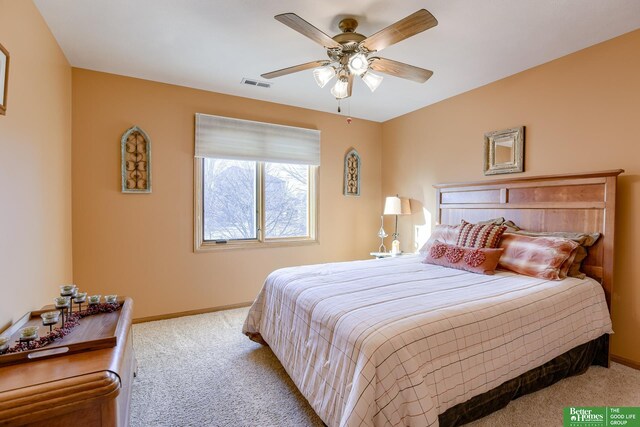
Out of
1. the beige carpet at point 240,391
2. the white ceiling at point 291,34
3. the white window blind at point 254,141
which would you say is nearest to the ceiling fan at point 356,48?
the white ceiling at point 291,34

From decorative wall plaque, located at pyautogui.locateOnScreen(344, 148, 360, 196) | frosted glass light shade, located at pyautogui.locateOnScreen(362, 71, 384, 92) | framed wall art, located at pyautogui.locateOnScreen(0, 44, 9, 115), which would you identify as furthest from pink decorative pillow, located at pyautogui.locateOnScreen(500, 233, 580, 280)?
framed wall art, located at pyautogui.locateOnScreen(0, 44, 9, 115)

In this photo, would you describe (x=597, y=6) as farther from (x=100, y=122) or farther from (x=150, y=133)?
(x=100, y=122)

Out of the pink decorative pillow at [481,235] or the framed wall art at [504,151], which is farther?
the framed wall art at [504,151]

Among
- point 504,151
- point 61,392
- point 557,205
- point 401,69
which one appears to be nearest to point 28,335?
point 61,392

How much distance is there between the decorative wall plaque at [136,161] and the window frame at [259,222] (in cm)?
49

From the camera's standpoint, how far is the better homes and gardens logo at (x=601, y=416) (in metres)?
1.79

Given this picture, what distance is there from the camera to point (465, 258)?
105 inches

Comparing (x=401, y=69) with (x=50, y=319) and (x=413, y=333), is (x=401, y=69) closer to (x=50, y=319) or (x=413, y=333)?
(x=413, y=333)

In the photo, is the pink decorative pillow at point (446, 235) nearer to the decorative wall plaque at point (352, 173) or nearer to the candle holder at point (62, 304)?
the decorative wall plaque at point (352, 173)

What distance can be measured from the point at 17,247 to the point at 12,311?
1.20 ft

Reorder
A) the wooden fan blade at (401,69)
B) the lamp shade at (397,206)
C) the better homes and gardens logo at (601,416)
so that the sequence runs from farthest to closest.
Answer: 1. the lamp shade at (397,206)
2. the wooden fan blade at (401,69)
3. the better homes and gardens logo at (601,416)

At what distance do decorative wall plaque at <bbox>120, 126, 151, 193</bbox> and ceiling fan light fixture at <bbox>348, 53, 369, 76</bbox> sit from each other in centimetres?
238

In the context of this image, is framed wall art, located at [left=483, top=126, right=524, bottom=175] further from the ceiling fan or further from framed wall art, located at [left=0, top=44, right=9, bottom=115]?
framed wall art, located at [left=0, top=44, right=9, bottom=115]

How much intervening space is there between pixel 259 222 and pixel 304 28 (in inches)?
102
